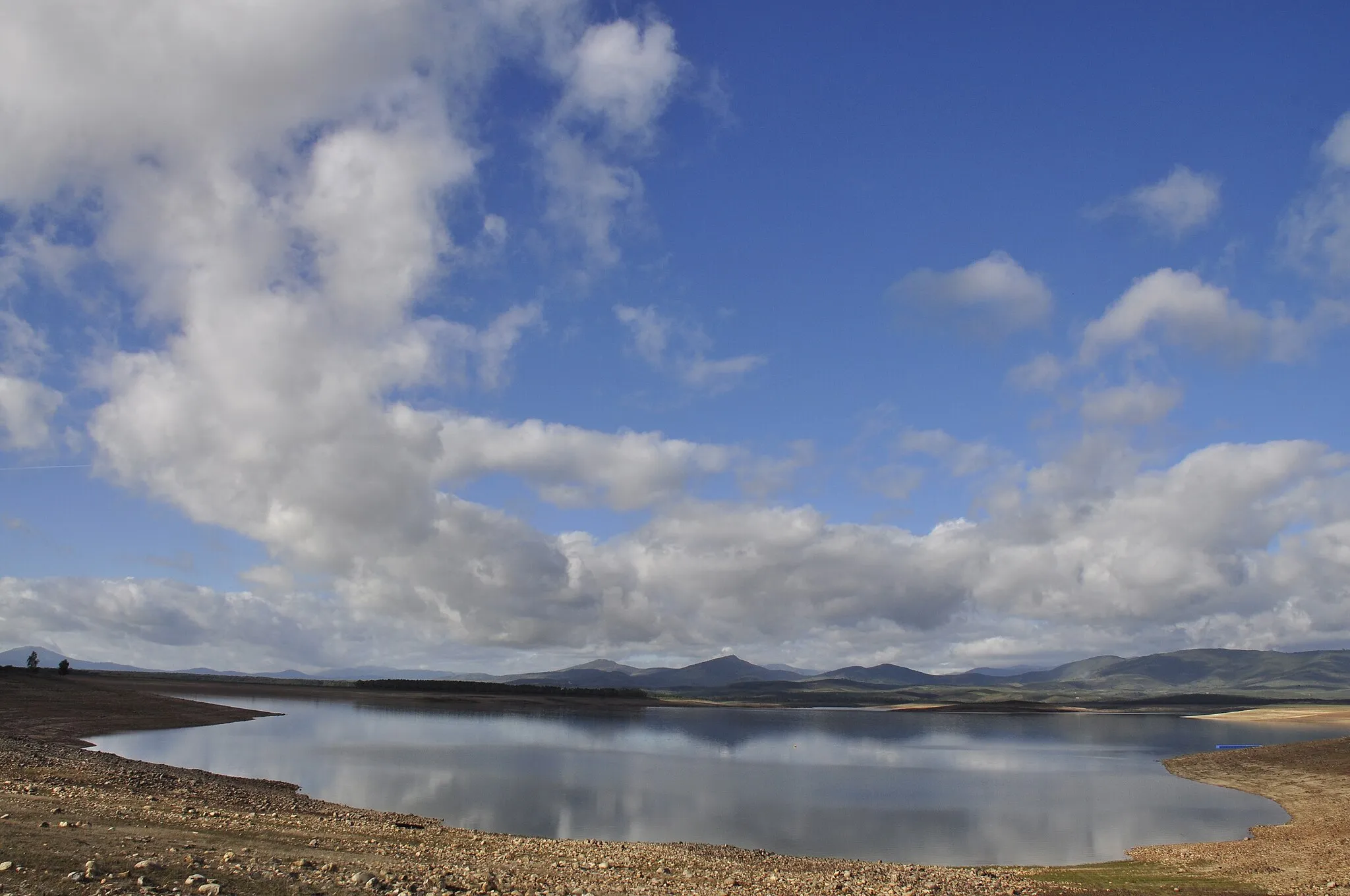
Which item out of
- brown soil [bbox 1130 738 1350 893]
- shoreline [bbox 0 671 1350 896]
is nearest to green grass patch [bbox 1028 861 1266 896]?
shoreline [bbox 0 671 1350 896]

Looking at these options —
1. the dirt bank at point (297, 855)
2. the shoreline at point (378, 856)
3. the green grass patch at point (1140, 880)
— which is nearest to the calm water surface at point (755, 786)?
the green grass patch at point (1140, 880)

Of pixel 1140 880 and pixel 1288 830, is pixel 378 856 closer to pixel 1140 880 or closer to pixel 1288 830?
pixel 1140 880

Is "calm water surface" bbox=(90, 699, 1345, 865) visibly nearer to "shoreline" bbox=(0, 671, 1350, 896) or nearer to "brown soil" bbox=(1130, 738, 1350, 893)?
"brown soil" bbox=(1130, 738, 1350, 893)

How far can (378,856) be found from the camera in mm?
24000

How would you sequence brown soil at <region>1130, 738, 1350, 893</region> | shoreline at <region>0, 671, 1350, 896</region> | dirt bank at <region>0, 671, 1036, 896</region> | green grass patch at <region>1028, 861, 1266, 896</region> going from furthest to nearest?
brown soil at <region>1130, 738, 1350, 893</region> < green grass patch at <region>1028, 861, 1266, 896</region> < shoreline at <region>0, 671, 1350, 896</region> < dirt bank at <region>0, 671, 1036, 896</region>

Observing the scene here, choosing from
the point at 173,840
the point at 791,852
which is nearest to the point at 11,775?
the point at 173,840

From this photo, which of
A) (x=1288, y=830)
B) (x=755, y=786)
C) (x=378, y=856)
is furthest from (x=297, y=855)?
(x=1288, y=830)

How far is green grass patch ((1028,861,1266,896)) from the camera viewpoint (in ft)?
94.4

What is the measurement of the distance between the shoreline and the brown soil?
7.9 inches

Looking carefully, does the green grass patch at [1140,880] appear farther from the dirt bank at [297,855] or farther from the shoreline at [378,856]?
the dirt bank at [297,855]

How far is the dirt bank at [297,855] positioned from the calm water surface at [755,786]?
7630 mm

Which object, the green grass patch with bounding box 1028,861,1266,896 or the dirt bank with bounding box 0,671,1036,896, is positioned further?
the green grass patch with bounding box 1028,861,1266,896

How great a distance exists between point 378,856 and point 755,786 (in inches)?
1769

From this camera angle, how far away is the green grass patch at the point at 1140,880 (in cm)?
2876
